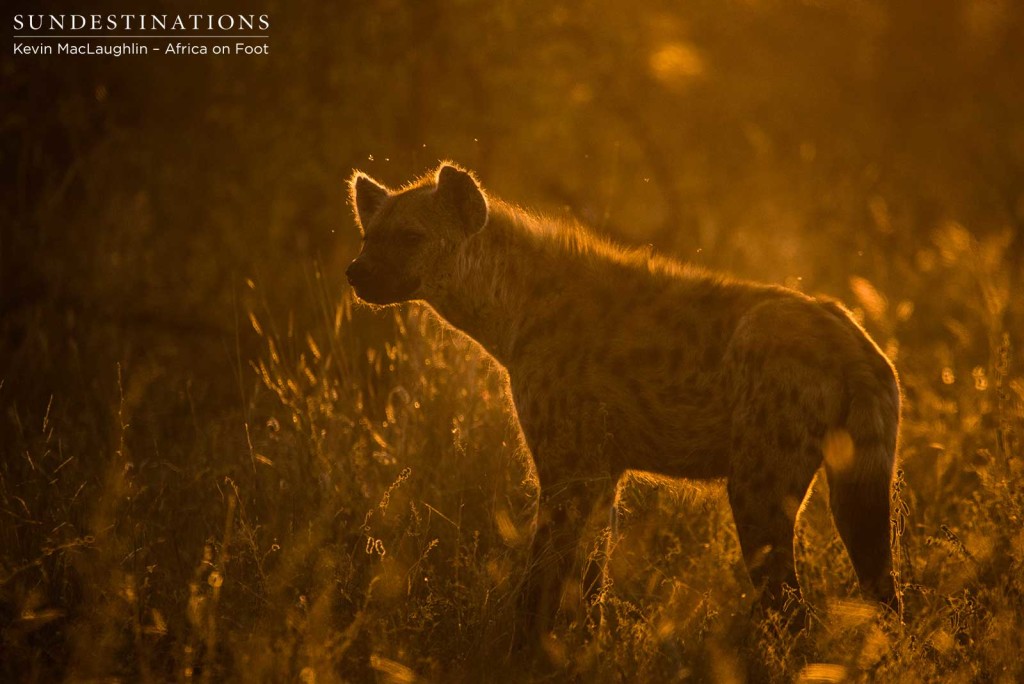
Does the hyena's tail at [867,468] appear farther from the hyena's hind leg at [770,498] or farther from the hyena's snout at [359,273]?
the hyena's snout at [359,273]

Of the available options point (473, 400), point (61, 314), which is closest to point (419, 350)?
point (473, 400)

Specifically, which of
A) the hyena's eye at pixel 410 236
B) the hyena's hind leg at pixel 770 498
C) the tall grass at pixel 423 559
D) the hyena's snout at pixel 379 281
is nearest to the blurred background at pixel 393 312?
the tall grass at pixel 423 559

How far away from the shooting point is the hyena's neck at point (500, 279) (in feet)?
14.1

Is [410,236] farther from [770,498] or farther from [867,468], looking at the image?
[867,468]

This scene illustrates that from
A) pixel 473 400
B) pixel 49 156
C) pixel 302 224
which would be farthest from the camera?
pixel 302 224

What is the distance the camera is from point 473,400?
5.01m

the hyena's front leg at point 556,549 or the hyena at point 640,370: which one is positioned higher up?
the hyena at point 640,370

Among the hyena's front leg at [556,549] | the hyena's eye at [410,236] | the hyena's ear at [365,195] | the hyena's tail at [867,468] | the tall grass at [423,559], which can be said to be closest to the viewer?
the hyena's tail at [867,468]

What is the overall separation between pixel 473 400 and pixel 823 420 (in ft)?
6.09

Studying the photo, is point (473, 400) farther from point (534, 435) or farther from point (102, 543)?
point (102, 543)

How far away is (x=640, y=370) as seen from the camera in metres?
3.89

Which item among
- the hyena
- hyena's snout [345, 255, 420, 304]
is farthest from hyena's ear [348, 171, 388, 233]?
hyena's snout [345, 255, 420, 304]

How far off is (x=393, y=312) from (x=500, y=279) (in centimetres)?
190

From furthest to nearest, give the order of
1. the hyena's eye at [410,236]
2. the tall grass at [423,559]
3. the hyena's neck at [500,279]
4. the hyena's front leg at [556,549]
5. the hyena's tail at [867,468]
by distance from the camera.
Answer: the hyena's eye at [410,236], the hyena's neck at [500,279], the hyena's front leg at [556,549], the tall grass at [423,559], the hyena's tail at [867,468]
